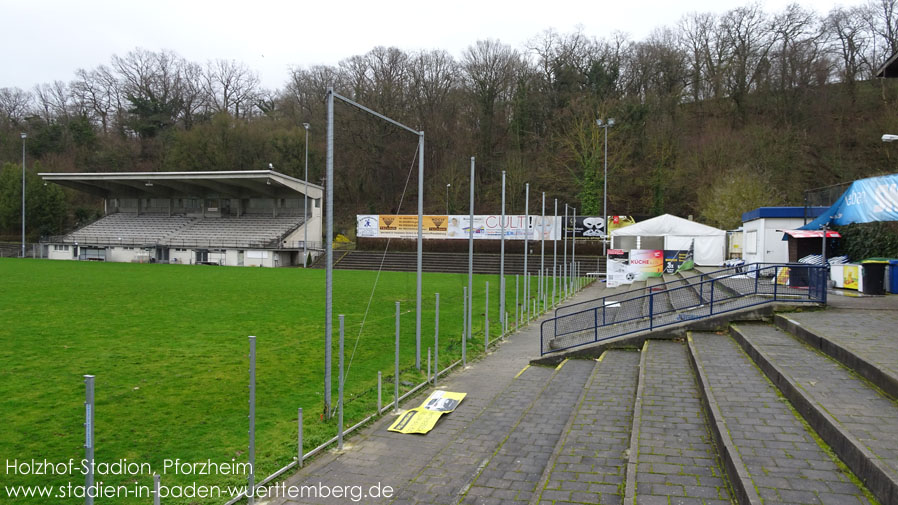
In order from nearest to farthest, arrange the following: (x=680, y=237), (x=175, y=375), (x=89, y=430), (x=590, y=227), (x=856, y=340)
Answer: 1. (x=89, y=430)
2. (x=856, y=340)
3. (x=175, y=375)
4. (x=680, y=237)
5. (x=590, y=227)

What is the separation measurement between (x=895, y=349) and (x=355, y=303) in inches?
597

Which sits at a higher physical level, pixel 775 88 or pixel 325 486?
pixel 775 88

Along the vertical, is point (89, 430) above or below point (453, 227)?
below

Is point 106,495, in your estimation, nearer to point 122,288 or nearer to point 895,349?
point 895,349

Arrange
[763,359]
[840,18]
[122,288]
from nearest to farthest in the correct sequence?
[763,359] < [122,288] < [840,18]

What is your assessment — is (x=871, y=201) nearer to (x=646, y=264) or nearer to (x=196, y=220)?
(x=646, y=264)

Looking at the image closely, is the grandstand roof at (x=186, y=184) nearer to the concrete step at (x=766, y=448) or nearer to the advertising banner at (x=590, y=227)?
the advertising banner at (x=590, y=227)

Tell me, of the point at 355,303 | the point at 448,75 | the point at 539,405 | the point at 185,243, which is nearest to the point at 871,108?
the point at 448,75

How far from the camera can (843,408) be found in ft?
16.9

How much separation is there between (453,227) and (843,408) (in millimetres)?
38170

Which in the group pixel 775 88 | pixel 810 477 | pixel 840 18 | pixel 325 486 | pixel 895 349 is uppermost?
pixel 840 18

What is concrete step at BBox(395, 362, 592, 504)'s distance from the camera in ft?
16.1

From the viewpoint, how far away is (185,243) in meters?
48.5

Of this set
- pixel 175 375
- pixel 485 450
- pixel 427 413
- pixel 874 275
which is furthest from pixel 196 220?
pixel 485 450
